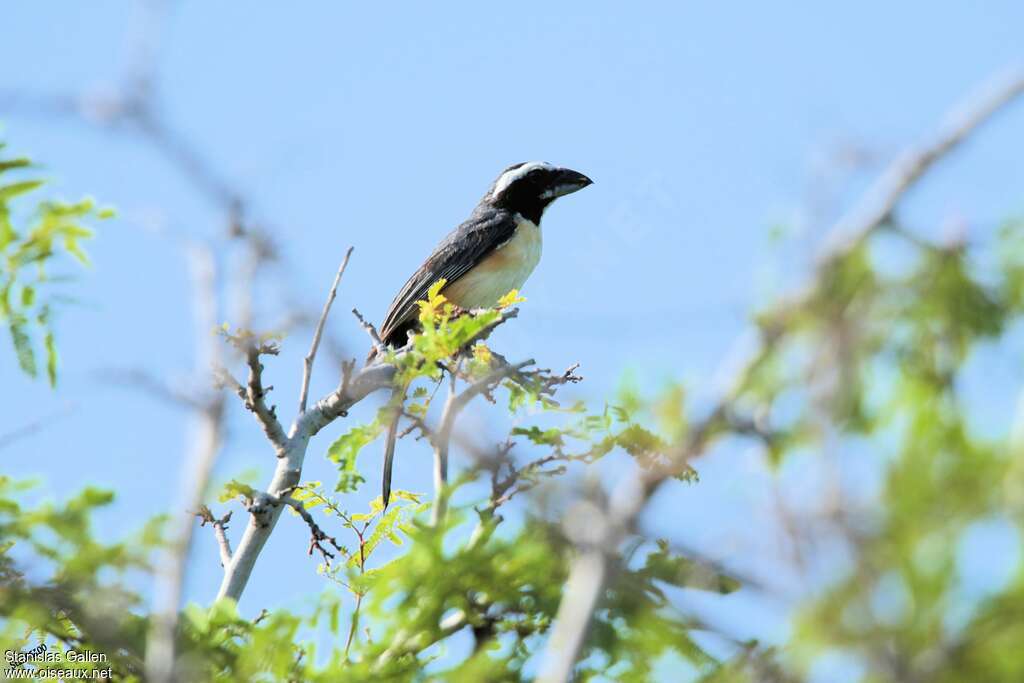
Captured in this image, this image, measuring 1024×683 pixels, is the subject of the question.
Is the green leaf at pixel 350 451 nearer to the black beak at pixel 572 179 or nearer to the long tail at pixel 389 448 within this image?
the long tail at pixel 389 448

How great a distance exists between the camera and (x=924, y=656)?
243cm

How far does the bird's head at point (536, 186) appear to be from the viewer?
33.3 ft

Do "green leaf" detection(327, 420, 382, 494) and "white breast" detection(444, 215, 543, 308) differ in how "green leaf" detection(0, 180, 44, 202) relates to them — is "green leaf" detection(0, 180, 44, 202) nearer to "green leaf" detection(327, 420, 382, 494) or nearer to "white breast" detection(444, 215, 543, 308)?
"green leaf" detection(327, 420, 382, 494)

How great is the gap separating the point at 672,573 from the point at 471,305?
5521mm

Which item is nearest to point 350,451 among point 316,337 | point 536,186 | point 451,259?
point 316,337

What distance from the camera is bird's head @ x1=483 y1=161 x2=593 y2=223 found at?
10141mm

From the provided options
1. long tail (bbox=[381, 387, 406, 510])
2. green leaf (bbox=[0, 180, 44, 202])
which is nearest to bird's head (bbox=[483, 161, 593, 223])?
long tail (bbox=[381, 387, 406, 510])

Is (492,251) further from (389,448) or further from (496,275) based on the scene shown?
(389,448)

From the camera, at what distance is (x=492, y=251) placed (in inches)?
372

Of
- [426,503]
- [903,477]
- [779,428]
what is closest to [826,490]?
[903,477]

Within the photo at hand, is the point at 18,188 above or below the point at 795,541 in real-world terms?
above

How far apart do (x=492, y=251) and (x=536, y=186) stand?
0.97 meters

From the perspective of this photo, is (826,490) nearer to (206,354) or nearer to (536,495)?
(536,495)

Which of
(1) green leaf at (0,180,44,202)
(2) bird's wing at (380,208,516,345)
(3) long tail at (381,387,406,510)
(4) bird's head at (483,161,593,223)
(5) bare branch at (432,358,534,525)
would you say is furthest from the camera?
(4) bird's head at (483,161,593,223)
